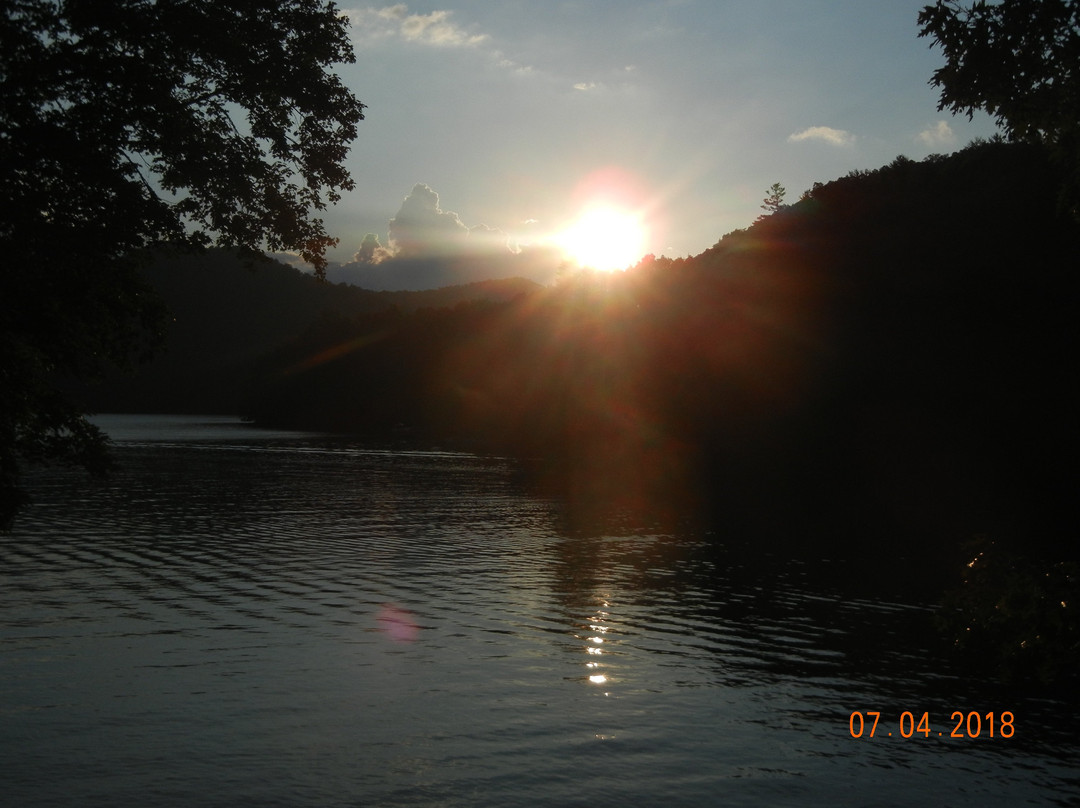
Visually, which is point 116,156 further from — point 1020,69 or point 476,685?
point 1020,69

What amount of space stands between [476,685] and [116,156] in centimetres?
1232

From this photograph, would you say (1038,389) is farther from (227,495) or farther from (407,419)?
(407,419)

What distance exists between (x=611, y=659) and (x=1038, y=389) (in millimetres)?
44658

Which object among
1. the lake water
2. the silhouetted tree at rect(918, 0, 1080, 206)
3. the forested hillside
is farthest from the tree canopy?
the forested hillside

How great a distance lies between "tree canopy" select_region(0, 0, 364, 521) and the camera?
18.0 m

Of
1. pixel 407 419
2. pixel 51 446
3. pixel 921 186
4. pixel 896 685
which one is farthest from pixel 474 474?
pixel 407 419
